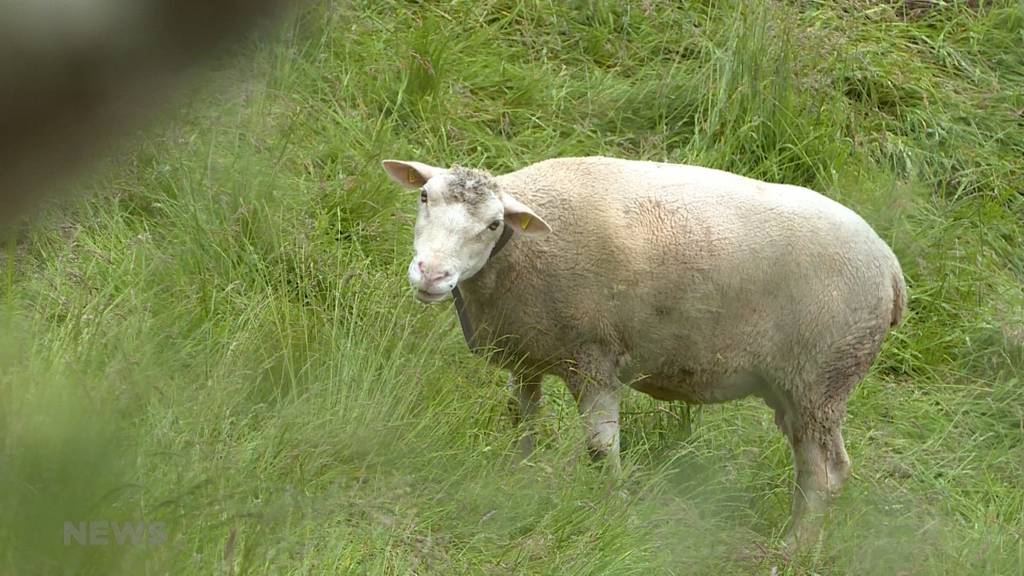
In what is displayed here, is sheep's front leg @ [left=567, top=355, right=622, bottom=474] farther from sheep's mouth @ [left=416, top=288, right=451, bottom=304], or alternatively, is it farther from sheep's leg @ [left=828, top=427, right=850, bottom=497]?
sheep's leg @ [left=828, top=427, right=850, bottom=497]

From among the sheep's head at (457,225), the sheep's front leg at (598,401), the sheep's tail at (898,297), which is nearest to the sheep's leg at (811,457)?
the sheep's tail at (898,297)

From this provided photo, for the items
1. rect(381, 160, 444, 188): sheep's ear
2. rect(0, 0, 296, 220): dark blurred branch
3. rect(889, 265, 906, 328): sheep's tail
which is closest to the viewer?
rect(0, 0, 296, 220): dark blurred branch

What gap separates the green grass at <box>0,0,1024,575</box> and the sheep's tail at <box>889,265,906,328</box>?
0.64m

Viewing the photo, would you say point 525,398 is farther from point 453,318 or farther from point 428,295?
point 428,295

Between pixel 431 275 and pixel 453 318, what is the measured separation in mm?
930

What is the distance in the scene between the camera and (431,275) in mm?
3586

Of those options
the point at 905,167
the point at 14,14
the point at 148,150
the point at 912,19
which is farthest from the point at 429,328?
the point at 912,19

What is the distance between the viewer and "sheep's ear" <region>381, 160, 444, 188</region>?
410 centimetres

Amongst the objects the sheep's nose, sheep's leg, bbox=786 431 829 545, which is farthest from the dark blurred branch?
sheep's leg, bbox=786 431 829 545

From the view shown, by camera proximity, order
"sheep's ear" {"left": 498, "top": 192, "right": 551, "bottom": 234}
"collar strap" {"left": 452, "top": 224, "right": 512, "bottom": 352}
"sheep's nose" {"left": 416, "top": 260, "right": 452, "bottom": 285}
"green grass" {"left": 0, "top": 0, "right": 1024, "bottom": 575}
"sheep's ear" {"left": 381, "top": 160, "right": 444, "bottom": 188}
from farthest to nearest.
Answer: "collar strap" {"left": 452, "top": 224, "right": 512, "bottom": 352}
"sheep's ear" {"left": 381, "top": 160, "right": 444, "bottom": 188}
"sheep's ear" {"left": 498, "top": 192, "right": 551, "bottom": 234}
"sheep's nose" {"left": 416, "top": 260, "right": 452, "bottom": 285}
"green grass" {"left": 0, "top": 0, "right": 1024, "bottom": 575}

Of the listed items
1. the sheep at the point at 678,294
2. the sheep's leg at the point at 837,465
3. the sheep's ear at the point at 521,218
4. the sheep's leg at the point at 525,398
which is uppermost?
the sheep's ear at the point at 521,218

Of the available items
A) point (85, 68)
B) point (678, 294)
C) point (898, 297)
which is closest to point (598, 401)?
point (678, 294)

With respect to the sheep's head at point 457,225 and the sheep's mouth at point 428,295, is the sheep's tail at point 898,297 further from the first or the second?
the sheep's mouth at point 428,295

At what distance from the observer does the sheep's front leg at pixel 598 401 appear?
4.16 metres
